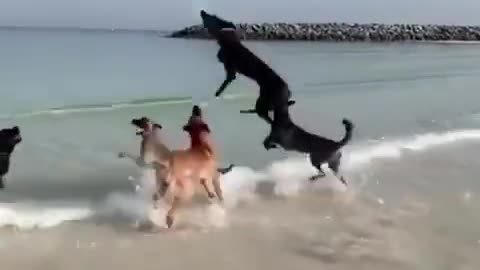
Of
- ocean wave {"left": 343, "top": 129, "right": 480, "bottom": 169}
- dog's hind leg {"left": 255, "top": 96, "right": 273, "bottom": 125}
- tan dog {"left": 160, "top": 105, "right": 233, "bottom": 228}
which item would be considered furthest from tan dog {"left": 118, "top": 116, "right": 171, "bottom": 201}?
ocean wave {"left": 343, "top": 129, "right": 480, "bottom": 169}

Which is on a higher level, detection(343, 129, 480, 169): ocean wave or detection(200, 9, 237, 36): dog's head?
detection(200, 9, 237, 36): dog's head

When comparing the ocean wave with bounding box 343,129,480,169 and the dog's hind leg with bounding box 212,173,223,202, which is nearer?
the dog's hind leg with bounding box 212,173,223,202

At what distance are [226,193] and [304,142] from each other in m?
0.32

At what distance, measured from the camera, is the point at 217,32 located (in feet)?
7.76

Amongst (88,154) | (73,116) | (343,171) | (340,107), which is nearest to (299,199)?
(343,171)

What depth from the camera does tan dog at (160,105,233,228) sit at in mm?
2229

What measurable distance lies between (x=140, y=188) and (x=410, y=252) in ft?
3.25

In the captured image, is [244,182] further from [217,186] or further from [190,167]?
[190,167]

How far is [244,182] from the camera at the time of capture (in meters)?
2.88

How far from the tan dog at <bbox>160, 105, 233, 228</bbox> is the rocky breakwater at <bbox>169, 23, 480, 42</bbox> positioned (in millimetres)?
6169

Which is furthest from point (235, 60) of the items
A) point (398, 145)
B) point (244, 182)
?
point (398, 145)

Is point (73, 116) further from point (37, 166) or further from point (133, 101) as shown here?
point (37, 166)

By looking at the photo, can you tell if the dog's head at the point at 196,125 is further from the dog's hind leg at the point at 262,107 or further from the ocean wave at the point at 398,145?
the ocean wave at the point at 398,145

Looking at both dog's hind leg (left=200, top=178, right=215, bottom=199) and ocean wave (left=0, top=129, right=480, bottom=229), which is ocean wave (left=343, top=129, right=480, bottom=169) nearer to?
ocean wave (left=0, top=129, right=480, bottom=229)
